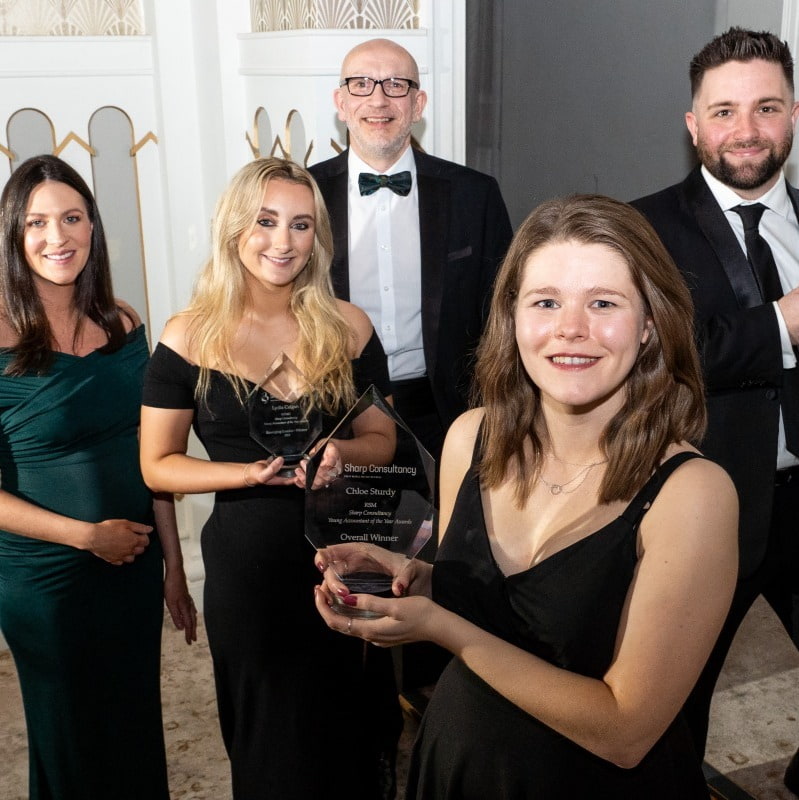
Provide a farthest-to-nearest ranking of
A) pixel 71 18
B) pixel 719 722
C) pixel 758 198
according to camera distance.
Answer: pixel 71 18 → pixel 719 722 → pixel 758 198

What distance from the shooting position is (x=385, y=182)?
3004 mm

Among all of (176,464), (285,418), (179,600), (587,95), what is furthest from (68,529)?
(587,95)

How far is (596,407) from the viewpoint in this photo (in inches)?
61.7

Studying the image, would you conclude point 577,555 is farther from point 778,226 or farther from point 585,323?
point 778,226

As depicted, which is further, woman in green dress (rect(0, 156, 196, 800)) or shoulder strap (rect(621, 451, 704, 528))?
woman in green dress (rect(0, 156, 196, 800))

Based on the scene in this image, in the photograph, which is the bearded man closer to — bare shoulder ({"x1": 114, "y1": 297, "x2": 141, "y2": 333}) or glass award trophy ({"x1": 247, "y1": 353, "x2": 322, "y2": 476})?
glass award trophy ({"x1": 247, "y1": 353, "x2": 322, "y2": 476})

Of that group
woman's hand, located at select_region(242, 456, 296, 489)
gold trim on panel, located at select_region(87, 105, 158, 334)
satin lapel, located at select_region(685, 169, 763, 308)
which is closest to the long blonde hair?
woman's hand, located at select_region(242, 456, 296, 489)

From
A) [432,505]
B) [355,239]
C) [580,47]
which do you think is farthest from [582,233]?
[580,47]

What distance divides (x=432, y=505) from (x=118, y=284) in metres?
2.67

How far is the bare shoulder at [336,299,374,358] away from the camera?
2361 mm

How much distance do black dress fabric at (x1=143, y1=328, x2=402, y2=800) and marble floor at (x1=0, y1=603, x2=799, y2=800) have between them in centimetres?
77

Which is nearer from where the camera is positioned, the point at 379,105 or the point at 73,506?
the point at 73,506

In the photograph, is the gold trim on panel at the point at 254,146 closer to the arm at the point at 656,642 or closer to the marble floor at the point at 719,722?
the marble floor at the point at 719,722

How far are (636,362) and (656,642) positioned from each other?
0.43 m
